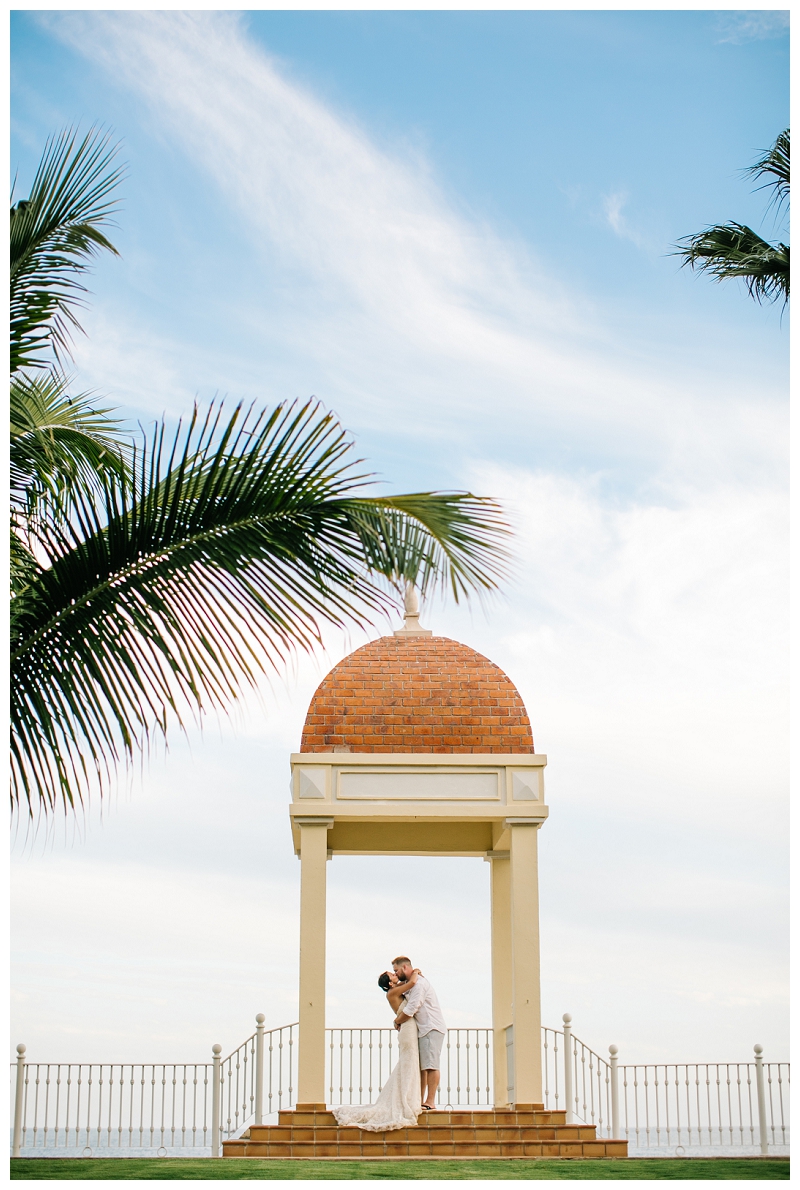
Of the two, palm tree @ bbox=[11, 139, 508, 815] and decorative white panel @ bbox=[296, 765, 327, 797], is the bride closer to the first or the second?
decorative white panel @ bbox=[296, 765, 327, 797]

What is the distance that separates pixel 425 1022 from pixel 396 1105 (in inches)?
34.8

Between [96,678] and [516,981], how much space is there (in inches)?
317

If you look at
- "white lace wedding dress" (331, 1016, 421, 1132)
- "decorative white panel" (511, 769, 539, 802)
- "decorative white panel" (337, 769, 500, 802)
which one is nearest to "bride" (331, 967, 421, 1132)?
"white lace wedding dress" (331, 1016, 421, 1132)

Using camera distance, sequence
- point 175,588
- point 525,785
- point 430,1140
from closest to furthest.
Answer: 1. point 175,588
2. point 430,1140
3. point 525,785

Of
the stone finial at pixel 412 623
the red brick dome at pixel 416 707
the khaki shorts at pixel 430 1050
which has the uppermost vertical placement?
the stone finial at pixel 412 623

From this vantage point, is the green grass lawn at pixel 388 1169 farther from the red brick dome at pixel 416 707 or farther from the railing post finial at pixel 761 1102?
the red brick dome at pixel 416 707

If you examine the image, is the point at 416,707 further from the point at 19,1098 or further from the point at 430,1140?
the point at 19,1098

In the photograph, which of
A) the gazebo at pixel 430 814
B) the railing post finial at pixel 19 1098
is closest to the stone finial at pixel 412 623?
the gazebo at pixel 430 814

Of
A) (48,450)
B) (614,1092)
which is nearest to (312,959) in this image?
(614,1092)

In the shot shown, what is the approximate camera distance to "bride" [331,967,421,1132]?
12.3 metres

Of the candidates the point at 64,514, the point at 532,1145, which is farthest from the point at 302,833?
the point at 64,514

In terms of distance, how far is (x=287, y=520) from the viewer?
6.83m

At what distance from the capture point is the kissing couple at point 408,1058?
40.8 feet

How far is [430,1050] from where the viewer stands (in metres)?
12.8
